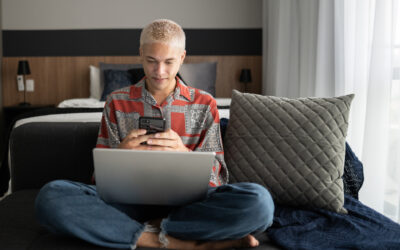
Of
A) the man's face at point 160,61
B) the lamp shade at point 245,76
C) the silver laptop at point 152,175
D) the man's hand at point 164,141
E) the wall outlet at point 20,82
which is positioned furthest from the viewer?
the wall outlet at point 20,82

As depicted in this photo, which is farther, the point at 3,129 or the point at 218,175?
the point at 3,129

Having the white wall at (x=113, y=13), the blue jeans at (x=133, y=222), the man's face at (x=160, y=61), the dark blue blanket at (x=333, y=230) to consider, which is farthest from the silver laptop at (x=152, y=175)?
the white wall at (x=113, y=13)

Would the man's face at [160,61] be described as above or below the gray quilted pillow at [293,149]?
above

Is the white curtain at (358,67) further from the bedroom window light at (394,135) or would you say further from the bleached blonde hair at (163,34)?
the bleached blonde hair at (163,34)

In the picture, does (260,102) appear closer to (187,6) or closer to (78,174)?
(78,174)

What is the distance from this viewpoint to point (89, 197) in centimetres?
116

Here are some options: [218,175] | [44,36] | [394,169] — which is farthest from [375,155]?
[44,36]

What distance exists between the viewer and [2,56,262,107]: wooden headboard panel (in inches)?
167

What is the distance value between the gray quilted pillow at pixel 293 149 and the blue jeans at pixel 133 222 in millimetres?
311

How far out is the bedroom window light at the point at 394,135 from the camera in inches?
68.1

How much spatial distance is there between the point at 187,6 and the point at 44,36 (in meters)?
1.61

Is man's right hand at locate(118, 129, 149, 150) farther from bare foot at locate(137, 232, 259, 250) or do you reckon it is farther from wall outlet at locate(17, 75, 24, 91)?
wall outlet at locate(17, 75, 24, 91)

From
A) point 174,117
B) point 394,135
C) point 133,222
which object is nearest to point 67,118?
point 174,117

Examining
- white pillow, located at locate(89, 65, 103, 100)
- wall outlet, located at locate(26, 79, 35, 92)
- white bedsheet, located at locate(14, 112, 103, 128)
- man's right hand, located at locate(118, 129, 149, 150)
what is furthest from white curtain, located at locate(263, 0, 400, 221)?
wall outlet, located at locate(26, 79, 35, 92)
